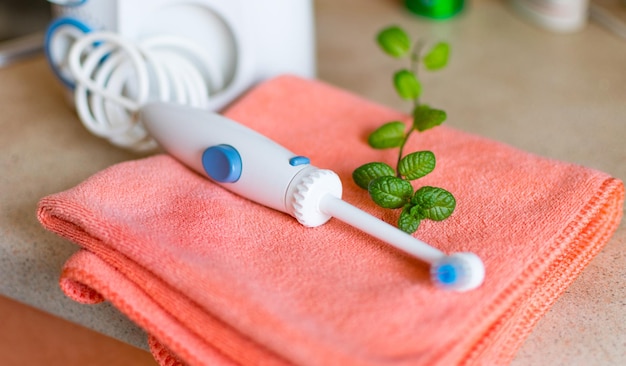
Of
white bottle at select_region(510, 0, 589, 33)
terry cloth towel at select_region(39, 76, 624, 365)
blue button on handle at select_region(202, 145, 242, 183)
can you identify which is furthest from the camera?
white bottle at select_region(510, 0, 589, 33)

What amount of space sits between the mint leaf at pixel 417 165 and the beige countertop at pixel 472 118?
0.42ft

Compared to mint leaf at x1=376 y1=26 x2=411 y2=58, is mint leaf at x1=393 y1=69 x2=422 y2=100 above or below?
below

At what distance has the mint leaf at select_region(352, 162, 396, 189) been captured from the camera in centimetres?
50

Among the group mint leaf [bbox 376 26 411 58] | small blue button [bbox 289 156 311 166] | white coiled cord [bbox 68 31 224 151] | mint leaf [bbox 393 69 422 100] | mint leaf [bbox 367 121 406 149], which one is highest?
mint leaf [bbox 376 26 411 58]

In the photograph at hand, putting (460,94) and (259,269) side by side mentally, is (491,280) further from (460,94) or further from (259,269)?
(460,94)

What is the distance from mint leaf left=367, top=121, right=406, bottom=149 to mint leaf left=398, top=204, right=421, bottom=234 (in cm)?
10

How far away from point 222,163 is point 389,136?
138 millimetres

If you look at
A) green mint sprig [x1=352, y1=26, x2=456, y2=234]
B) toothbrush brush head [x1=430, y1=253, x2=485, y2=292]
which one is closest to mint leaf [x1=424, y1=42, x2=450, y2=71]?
green mint sprig [x1=352, y1=26, x2=456, y2=234]

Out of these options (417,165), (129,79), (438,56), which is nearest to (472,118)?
(438,56)

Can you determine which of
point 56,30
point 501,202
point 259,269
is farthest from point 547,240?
point 56,30

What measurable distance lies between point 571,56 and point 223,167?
0.47 m

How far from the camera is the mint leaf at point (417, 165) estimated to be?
0.49 metres

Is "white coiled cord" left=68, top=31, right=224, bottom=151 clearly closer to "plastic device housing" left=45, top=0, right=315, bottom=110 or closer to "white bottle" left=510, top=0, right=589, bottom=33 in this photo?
"plastic device housing" left=45, top=0, right=315, bottom=110

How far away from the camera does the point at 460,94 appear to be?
2.38ft
